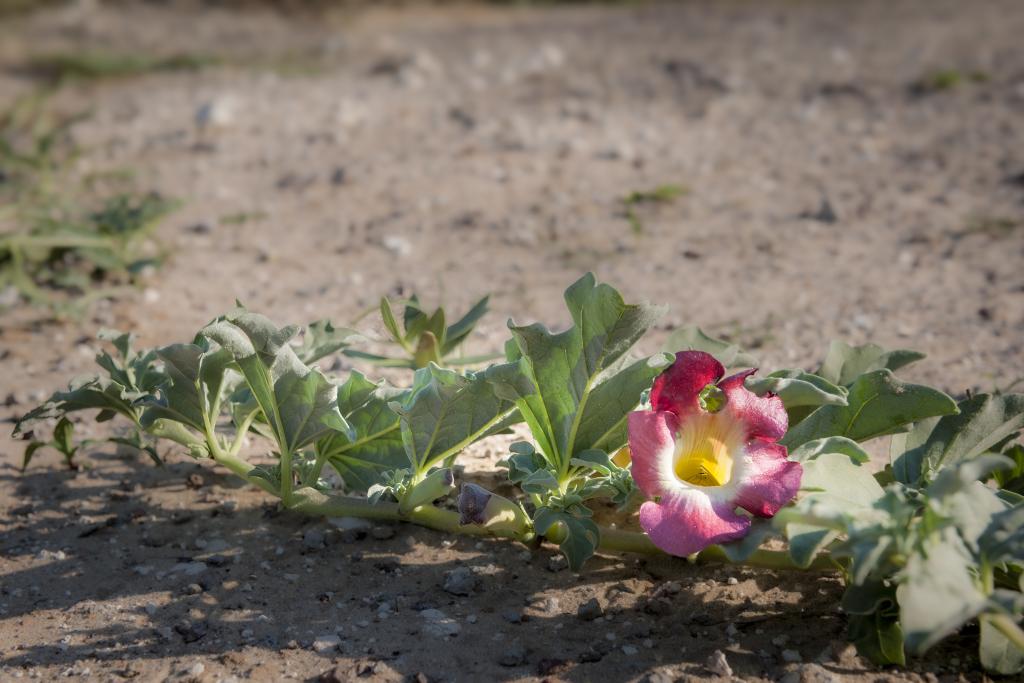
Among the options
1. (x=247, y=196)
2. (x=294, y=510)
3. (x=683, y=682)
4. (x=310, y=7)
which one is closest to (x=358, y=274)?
(x=247, y=196)

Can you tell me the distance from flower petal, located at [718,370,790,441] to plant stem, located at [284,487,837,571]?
0.25 meters

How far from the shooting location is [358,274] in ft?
11.6

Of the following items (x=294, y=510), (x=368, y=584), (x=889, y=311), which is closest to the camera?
(x=368, y=584)

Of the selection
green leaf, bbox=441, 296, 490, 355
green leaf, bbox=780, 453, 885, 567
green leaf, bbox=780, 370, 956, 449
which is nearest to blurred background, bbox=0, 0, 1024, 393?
green leaf, bbox=441, 296, 490, 355

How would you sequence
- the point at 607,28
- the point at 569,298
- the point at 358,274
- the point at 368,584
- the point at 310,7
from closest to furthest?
the point at 569,298 < the point at 368,584 < the point at 358,274 < the point at 607,28 < the point at 310,7

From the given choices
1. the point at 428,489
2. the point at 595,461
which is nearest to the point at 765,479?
the point at 595,461

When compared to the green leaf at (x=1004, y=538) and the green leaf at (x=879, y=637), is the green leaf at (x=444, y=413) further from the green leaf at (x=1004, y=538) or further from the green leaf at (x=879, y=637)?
the green leaf at (x=1004, y=538)

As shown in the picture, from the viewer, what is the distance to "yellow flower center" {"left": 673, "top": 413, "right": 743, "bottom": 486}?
1940 millimetres

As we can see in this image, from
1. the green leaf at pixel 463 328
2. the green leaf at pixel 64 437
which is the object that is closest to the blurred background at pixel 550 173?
the green leaf at pixel 463 328

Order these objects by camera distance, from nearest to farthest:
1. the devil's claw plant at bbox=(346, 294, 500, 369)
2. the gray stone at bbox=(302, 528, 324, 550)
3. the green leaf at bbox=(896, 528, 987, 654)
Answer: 1. the green leaf at bbox=(896, 528, 987, 654)
2. the gray stone at bbox=(302, 528, 324, 550)
3. the devil's claw plant at bbox=(346, 294, 500, 369)

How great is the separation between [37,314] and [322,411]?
66.2 inches

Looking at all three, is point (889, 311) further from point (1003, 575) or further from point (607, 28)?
point (607, 28)

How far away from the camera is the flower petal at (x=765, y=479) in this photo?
1853 mm

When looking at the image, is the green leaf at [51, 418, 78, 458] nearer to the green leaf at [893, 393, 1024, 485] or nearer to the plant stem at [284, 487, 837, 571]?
the plant stem at [284, 487, 837, 571]
